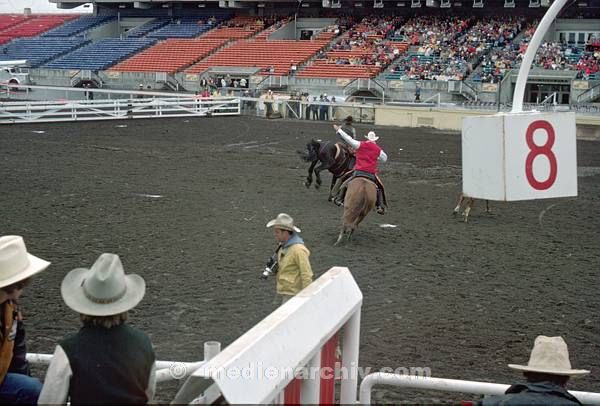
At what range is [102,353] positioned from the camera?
3.25 meters

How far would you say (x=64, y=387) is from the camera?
3.21 meters

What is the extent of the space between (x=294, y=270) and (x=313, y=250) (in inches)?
157

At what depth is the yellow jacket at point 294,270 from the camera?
6281 millimetres

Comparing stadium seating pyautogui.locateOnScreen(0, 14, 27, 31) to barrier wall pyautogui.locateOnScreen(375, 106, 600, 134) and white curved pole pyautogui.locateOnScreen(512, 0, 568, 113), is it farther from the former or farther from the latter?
white curved pole pyautogui.locateOnScreen(512, 0, 568, 113)

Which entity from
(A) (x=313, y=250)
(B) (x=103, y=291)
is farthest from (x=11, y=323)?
(A) (x=313, y=250)

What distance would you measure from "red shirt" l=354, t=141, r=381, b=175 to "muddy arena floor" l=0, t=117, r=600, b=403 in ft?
3.54

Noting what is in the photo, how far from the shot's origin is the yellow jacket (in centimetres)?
628

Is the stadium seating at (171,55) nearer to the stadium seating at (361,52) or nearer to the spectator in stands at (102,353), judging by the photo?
the stadium seating at (361,52)

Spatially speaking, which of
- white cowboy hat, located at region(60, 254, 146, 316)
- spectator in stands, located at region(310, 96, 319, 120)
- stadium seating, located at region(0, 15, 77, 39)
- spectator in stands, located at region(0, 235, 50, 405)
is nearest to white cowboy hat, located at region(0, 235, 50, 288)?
spectator in stands, located at region(0, 235, 50, 405)

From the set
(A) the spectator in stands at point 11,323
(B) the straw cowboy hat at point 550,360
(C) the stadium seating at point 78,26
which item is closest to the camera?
(B) the straw cowboy hat at point 550,360

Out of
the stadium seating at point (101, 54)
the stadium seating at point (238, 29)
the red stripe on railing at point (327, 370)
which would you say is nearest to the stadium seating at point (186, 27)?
the stadium seating at point (238, 29)

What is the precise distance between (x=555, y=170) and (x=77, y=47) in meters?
54.0

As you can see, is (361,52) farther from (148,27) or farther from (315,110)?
(148,27)

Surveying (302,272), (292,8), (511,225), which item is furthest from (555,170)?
(292,8)
